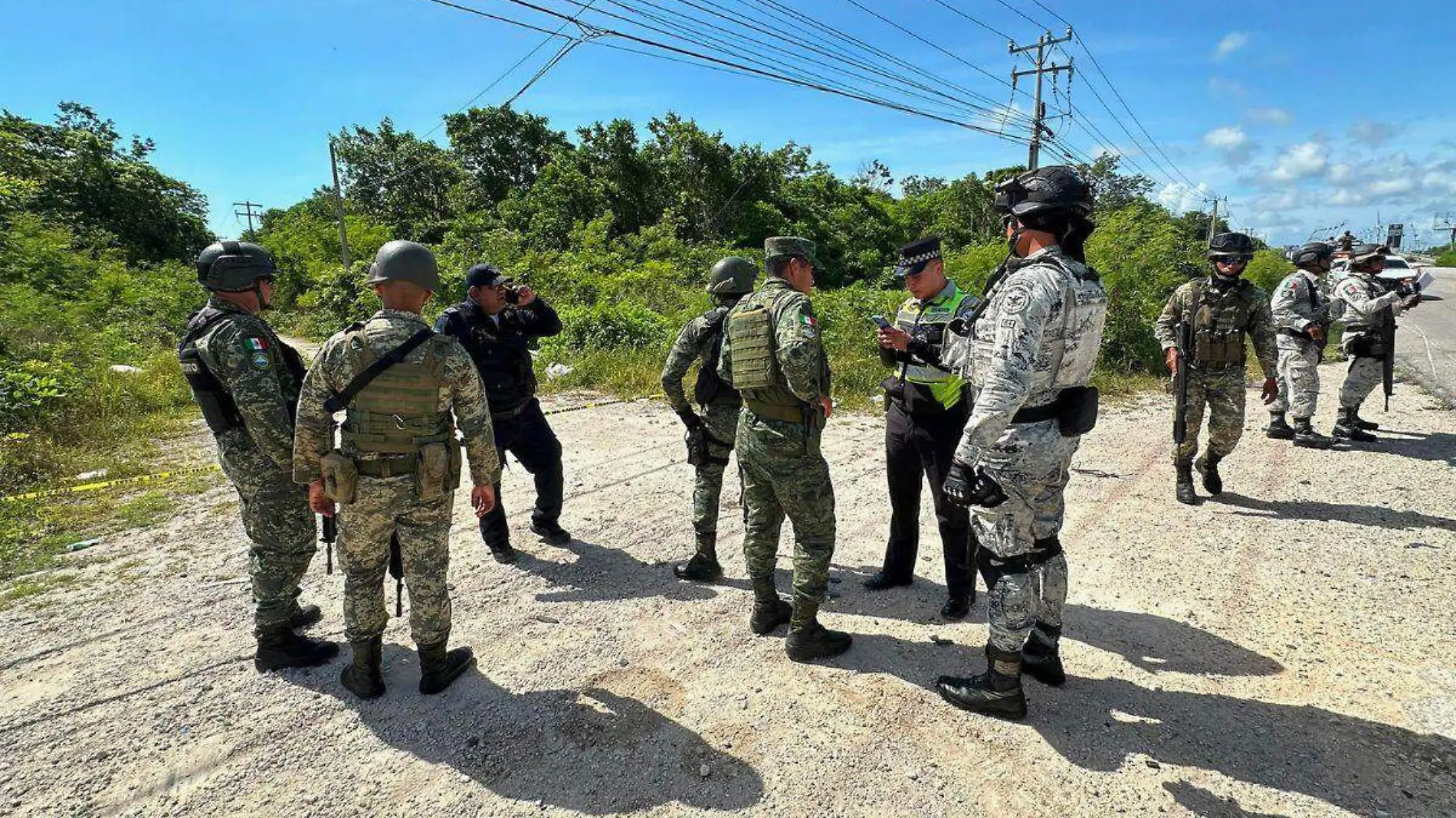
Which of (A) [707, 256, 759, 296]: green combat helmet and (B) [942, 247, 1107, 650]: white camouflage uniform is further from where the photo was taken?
(A) [707, 256, 759, 296]: green combat helmet

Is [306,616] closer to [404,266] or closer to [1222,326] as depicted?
[404,266]

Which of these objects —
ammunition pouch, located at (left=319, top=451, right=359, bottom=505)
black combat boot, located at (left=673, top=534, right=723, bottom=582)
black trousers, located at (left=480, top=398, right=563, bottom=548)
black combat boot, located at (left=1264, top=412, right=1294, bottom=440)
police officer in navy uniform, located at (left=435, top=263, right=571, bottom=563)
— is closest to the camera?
ammunition pouch, located at (left=319, top=451, right=359, bottom=505)

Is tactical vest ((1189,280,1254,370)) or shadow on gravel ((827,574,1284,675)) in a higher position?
tactical vest ((1189,280,1254,370))

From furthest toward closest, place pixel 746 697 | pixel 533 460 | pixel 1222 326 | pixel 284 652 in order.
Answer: pixel 1222 326 → pixel 533 460 → pixel 284 652 → pixel 746 697

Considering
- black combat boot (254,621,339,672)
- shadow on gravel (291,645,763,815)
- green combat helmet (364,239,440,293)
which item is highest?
green combat helmet (364,239,440,293)

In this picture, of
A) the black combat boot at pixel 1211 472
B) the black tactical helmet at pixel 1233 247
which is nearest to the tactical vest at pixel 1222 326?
the black tactical helmet at pixel 1233 247

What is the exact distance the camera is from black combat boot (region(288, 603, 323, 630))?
3.19 metres

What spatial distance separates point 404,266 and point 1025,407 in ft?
8.06

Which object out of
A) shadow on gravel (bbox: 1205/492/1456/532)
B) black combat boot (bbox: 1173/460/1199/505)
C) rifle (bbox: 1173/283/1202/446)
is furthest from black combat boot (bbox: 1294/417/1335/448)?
rifle (bbox: 1173/283/1202/446)

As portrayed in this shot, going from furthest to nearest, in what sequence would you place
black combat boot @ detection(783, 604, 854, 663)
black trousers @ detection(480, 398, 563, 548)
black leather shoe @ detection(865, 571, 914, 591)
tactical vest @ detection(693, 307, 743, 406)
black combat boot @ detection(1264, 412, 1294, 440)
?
black combat boot @ detection(1264, 412, 1294, 440) → black trousers @ detection(480, 398, 563, 548) → black leather shoe @ detection(865, 571, 914, 591) → tactical vest @ detection(693, 307, 743, 406) → black combat boot @ detection(783, 604, 854, 663)

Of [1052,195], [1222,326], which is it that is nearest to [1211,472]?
[1222,326]

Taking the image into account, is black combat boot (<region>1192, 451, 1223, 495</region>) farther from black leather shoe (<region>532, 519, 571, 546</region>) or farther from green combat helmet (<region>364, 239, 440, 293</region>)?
green combat helmet (<region>364, 239, 440, 293</region>)

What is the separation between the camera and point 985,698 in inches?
103

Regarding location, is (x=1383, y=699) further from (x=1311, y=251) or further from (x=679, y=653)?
(x=1311, y=251)
